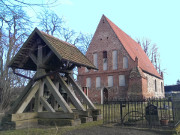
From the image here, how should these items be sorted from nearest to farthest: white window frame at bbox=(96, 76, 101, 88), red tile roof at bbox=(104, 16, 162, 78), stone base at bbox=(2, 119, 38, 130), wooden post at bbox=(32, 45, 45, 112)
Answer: stone base at bbox=(2, 119, 38, 130), wooden post at bbox=(32, 45, 45, 112), red tile roof at bbox=(104, 16, 162, 78), white window frame at bbox=(96, 76, 101, 88)

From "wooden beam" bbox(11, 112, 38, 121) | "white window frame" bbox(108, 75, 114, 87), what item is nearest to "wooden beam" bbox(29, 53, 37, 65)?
"wooden beam" bbox(11, 112, 38, 121)

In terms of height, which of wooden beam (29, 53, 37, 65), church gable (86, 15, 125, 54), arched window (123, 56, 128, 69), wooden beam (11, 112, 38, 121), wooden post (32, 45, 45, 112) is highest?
church gable (86, 15, 125, 54)

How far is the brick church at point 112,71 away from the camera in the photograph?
21.3m

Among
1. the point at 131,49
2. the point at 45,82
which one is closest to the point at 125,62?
the point at 131,49

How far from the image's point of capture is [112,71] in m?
23.6

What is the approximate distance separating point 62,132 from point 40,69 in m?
3.23

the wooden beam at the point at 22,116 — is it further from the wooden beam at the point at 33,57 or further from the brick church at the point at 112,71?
the brick church at the point at 112,71

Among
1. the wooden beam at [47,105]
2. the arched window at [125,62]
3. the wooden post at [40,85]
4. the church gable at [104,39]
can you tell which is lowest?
the wooden beam at [47,105]

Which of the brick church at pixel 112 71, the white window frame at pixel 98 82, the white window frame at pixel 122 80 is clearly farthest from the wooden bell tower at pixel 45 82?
the white window frame at pixel 98 82

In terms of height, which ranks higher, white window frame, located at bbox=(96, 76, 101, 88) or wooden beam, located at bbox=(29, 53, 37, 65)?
wooden beam, located at bbox=(29, 53, 37, 65)

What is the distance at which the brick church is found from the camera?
21.3m

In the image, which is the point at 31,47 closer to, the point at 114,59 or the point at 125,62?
the point at 125,62

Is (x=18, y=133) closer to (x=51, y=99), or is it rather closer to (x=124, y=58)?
(x=51, y=99)

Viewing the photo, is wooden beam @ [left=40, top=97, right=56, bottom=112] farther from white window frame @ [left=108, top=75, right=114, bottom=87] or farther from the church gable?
the church gable
